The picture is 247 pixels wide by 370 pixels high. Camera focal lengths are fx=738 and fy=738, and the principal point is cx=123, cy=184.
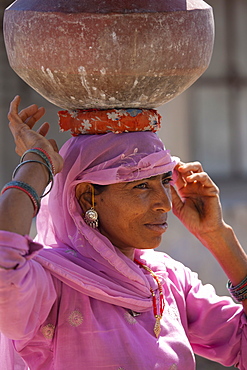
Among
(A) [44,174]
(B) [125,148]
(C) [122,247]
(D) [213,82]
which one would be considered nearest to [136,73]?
(B) [125,148]

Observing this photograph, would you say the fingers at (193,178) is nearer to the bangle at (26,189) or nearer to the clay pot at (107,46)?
the clay pot at (107,46)

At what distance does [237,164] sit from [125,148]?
4.42 meters

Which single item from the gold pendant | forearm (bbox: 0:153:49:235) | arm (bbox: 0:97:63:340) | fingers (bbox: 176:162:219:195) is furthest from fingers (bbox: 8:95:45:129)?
the gold pendant

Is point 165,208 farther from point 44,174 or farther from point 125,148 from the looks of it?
point 44,174

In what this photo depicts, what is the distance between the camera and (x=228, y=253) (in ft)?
10.4

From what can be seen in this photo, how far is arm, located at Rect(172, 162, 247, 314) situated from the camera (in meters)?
3.14

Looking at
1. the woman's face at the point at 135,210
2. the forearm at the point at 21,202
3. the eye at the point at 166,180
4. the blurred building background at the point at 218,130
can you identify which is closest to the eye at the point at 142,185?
the woman's face at the point at 135,210

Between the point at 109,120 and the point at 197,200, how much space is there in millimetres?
685

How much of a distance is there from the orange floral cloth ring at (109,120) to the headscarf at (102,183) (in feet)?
0.08

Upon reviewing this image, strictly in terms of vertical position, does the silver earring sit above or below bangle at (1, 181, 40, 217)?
below

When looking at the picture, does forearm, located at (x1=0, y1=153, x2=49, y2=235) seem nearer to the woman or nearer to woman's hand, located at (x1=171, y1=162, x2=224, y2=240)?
the woman

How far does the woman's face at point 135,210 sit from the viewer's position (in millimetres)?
2764

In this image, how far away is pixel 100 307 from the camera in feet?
8.74

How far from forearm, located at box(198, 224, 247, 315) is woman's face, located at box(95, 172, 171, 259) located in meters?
0.44
